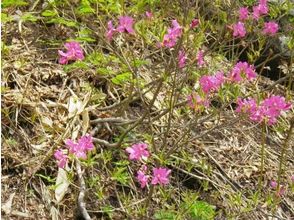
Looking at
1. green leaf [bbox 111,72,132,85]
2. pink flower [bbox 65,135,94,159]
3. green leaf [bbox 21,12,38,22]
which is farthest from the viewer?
green leaf [bbox 21,12,38,22]

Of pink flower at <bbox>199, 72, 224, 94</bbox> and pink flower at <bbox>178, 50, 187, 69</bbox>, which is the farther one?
pink flower at <bbox>178, 50, 187, 69</bbox>

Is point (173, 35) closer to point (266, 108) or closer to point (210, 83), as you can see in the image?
point (210, 83)

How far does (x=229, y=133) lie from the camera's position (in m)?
3.36

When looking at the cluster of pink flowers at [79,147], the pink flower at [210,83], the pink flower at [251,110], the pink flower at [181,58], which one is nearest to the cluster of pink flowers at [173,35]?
the pink flower at [181,58]

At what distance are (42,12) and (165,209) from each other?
4.89 feet

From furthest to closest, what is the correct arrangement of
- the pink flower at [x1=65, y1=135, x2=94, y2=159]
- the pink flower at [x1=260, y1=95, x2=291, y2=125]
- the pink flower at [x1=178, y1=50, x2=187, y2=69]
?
1. the pink flower at [x1=178, y1=50, x2=187, y2=69]
2. the pink flower at [x1=260, y1=95, x2=291, y2=125]
3. the pink flower at [x1=65, y1=135, x2=94, y2=159]

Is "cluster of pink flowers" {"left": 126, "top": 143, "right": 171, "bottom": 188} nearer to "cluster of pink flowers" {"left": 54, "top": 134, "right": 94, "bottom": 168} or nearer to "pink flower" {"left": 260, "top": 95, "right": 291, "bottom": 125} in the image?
"cluster of pink flowers" {"left": 54, "top": 134, "right": 94, "bottom": 168}

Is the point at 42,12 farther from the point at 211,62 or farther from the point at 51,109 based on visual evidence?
the point at 211,62

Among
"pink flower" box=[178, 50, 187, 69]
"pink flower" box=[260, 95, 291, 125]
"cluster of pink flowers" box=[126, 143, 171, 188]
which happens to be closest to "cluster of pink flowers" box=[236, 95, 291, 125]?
"pink flower" box=[260, 95, 291, 125]

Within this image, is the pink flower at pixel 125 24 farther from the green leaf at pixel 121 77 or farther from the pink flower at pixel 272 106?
the pink flower at pixel 272 106

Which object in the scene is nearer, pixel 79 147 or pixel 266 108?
pixel 79 147

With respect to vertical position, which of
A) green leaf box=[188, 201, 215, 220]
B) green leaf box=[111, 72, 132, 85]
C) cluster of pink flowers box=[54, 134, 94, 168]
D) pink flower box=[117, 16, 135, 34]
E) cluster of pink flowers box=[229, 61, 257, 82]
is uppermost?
pink flower box=[117, 16, 135, 34]

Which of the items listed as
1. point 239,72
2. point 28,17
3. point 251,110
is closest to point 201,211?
point 251,110

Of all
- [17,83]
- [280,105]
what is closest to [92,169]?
[17,83]
